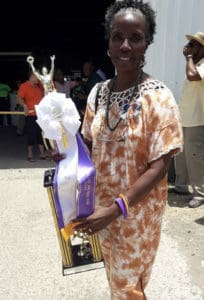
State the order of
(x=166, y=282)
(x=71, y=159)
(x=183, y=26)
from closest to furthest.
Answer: (x=71, y=159) → (x=166, y=282) → (x=183, y=26)

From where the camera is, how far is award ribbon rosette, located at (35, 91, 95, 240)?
4.91ft

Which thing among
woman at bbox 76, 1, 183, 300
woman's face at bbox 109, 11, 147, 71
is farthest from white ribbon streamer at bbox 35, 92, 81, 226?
woman's face at bbox 109, 11, 147, 71

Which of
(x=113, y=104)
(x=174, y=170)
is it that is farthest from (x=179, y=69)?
(x=113, y=104)

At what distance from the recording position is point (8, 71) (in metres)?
12.8

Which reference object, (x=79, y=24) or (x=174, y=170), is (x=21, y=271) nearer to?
(x=174, y=170)

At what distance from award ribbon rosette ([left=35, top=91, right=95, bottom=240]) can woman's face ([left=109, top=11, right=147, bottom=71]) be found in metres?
0.27

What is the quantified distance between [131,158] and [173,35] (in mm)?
3530

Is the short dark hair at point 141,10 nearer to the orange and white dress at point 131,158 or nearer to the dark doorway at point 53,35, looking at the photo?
the orange and white dress at point 131,158

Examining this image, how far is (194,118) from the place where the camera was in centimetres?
414

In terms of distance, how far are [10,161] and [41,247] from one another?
3162 mm

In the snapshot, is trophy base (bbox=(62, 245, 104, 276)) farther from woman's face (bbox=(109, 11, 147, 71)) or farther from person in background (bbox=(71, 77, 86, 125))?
person in background (bbox=(71, 77, 86, 125))

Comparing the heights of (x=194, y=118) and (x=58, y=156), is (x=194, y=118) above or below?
below

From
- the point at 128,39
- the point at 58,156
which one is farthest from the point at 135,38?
the point at 58,156

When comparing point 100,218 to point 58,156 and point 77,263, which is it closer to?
point 58,156
